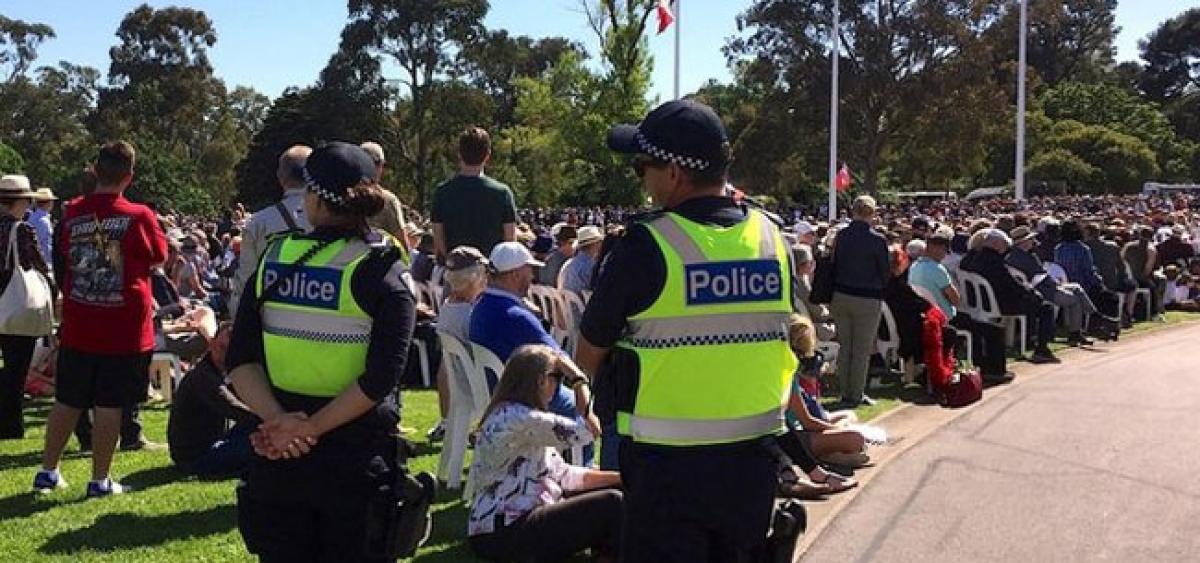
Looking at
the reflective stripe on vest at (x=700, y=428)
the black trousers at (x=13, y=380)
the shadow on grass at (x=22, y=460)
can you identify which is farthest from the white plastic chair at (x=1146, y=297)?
the reflective stripe on vest at (x=700, y=428)

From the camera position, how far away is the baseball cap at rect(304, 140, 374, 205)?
11.8 feet

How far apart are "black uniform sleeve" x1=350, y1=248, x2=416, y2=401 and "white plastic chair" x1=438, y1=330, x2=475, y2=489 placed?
3.60 metres

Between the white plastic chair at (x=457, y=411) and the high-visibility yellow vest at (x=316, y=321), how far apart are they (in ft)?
11.7

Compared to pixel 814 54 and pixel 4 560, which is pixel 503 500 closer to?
pixel 4 560

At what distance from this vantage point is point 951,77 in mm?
48312

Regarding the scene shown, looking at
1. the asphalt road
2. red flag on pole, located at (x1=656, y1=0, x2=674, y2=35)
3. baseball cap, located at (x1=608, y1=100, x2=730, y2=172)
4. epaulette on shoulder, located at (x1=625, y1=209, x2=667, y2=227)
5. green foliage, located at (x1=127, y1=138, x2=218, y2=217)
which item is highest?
red flag on pole, located at (x1=656, y1=0, x2=674, y2=35)

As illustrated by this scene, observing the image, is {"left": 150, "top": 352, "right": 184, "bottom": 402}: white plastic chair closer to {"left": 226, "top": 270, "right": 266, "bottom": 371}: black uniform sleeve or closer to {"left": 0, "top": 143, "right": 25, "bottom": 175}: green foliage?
{"left": 226, "top": 270, "right": 266, "bottom": 371}: black uniform sleeve

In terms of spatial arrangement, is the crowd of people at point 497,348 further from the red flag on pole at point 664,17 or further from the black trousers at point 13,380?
the red flag on pole at point 664,17

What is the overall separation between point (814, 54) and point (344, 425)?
47111mm

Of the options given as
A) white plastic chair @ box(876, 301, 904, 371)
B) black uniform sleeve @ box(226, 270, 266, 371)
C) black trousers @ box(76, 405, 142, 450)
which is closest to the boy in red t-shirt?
black trousers @ box(76, 405, 142, 450)

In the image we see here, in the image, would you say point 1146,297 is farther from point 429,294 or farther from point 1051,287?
point 429,294

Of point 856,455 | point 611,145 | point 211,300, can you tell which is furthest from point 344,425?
point 211,300

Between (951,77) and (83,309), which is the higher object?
(951,77)

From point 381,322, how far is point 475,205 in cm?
395
